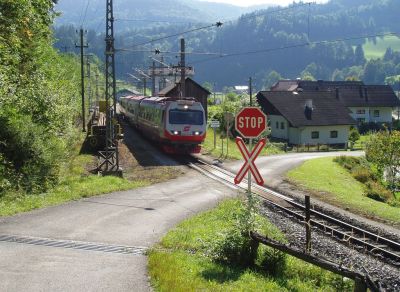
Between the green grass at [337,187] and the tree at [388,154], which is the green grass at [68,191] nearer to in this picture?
the green grass at [337,187]

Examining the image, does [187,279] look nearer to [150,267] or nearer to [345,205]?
[150,267]

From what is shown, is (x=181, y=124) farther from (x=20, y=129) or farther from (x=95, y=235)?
(x=95, y=235)

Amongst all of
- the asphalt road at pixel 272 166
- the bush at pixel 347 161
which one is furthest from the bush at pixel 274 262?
the bush at pixel 347 161

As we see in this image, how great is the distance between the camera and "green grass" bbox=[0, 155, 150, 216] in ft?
50.9

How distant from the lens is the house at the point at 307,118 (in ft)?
188

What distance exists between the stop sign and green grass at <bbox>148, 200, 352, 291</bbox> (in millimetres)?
1988

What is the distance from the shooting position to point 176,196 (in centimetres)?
1933

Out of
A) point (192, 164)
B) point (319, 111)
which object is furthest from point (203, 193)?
point (319, 111)

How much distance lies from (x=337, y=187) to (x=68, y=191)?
12985 millimetres

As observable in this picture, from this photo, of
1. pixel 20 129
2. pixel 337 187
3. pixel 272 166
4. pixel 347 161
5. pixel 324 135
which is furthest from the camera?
pixel 324 135

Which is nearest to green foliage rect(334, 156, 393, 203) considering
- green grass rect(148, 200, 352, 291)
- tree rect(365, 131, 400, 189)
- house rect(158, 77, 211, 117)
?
tree rect(365, 131, 400, 189)

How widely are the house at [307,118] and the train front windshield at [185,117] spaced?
89.4ft

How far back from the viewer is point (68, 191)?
1816cm

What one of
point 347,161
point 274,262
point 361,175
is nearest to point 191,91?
point 347,161
